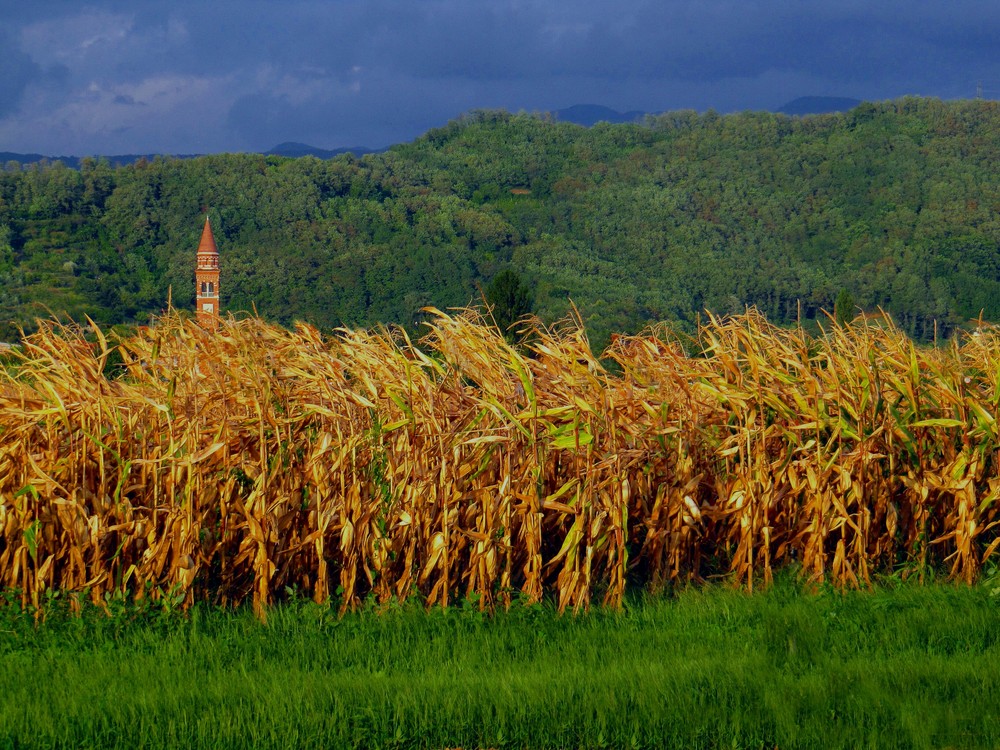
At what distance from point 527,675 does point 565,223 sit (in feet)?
273

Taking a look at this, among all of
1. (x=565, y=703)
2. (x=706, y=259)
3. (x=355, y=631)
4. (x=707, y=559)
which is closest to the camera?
(x=565, y=703)

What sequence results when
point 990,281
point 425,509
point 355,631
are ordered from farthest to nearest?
point 990,281, point 425,509, point 355,631

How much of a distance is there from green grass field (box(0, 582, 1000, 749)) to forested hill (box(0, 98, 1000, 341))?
143 ft

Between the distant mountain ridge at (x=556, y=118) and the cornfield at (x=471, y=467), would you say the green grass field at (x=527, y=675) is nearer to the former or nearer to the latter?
the cornfield at (x=471, y=467)

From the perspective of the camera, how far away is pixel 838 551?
226 inches

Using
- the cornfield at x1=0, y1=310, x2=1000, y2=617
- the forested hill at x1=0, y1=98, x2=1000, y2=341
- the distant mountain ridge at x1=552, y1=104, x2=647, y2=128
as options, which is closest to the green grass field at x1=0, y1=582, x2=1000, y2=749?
the cornfield at x1=0, y1=310, x2=1000, y2=617

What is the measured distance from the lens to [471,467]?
554cm

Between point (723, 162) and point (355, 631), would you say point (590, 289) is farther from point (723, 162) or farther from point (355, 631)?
point (355, 631)

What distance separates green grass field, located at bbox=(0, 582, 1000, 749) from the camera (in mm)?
4152

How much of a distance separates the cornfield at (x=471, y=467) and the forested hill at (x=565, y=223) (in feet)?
140

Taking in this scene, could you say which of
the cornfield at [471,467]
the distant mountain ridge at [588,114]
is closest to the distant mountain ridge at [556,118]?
the distant mountain ridge at [588,114]

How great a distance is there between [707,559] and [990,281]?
72571 mm

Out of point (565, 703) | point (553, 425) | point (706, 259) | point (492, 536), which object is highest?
point (706, 259)

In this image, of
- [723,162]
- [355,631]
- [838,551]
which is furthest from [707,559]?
[723,162]
